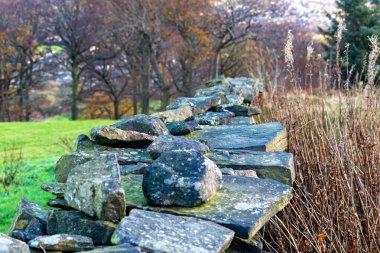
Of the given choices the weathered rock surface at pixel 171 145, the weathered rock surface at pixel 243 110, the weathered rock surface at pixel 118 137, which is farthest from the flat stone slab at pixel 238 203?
the weathered rock surface at pixel 243 110

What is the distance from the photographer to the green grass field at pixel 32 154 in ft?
15.9

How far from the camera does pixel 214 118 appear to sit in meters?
3.47

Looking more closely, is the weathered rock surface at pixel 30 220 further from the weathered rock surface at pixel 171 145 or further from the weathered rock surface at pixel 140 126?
the weathered rock surface at pixel 140 126

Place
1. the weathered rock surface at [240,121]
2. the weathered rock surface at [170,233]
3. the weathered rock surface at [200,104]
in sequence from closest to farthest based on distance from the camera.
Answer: the weathered rock surface at [170,233], the weathered rock surface at [240,121], the weathered rock surface at [200,104]

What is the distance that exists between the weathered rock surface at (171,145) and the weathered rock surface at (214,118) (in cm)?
105

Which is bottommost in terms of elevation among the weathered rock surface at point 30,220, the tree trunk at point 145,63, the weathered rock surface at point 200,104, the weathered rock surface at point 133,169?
the weathered rock surface at point 30,220

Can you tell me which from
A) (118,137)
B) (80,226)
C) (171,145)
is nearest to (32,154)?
(118,137)

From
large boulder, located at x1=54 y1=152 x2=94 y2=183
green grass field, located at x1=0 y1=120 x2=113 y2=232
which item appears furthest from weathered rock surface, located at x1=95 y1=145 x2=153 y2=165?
green grass field, located at x1=0 y1=120 x2=113 y2=232

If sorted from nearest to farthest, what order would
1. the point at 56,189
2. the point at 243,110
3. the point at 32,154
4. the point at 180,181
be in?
the point at 180,181 → the point at 56,189 → the point at 243,110 → the point at 32,154

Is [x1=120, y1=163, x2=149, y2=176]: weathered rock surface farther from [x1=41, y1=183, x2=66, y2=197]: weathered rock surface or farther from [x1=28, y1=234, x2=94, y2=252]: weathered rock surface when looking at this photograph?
[x1=28, y1=234, x2=94, y2=252]: weathered rock surface

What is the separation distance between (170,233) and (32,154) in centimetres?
821

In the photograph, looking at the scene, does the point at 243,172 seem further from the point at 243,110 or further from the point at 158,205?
the point at 243,110

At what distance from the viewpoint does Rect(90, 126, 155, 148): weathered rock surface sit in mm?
2354

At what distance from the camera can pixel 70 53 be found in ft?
65.7
